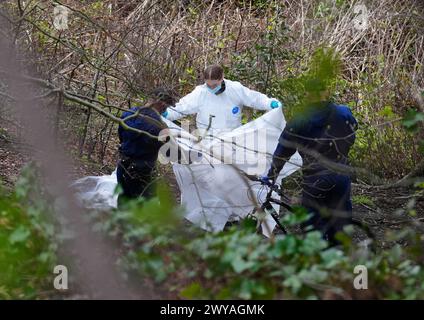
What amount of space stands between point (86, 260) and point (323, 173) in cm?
350

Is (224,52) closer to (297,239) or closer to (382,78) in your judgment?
(382,78)

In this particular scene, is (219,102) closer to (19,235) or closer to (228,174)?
(228,174)

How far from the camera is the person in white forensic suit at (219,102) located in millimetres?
8047

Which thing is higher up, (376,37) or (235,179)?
(376,37)

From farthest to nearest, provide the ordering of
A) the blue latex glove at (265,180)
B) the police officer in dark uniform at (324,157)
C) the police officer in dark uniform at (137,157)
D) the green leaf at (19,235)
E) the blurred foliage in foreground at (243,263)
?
the police officer in dark uniform at (137,157)
the blue latex glove at (265,180)
the police officer in dark uniform at (324,157)
the green leaf at (19,235)
the blurred foliage in foreground at (243,263)

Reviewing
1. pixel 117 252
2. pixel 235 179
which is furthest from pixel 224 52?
pixel 117 252

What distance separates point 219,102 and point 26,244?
4.57m

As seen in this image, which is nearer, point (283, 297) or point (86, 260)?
point (86, 260)

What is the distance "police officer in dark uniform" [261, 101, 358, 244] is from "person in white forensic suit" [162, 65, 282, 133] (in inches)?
59.8

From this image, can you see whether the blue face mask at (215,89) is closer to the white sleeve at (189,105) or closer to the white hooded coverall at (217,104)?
the white hooded coverall at (217,104)

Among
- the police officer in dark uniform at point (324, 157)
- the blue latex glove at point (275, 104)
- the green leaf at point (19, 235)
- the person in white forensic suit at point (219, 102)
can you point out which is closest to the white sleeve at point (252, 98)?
the person in white forensic suit at point (219, 102)

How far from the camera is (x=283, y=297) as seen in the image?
3.43 metres

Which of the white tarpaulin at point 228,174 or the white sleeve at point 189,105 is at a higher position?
the white sleeve at point 189,105

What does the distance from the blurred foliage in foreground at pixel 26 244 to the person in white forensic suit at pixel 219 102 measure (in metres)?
4.19
